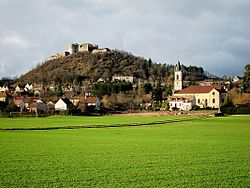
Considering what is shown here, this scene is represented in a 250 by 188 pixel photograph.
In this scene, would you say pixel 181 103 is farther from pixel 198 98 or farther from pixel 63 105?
pixel 63 105

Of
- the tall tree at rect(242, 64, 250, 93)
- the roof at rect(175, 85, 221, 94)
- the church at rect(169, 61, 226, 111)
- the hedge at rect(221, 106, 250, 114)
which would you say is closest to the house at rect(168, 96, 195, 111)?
the church at rect(169, 61, 226, 111)

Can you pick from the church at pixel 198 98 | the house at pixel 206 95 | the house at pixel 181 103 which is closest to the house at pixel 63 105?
the house at pixel 181 103

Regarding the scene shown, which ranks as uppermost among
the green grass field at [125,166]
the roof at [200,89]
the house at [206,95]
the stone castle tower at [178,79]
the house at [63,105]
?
the stone castle tower at [178,79]

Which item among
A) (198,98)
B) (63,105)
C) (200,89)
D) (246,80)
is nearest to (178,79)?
(200,89)

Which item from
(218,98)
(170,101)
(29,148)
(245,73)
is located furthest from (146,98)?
(29,148)

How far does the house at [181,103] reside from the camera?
346ft

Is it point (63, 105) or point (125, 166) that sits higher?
point (63, 105)

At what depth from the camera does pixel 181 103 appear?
350 feet

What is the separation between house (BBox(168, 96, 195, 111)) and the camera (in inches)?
4154

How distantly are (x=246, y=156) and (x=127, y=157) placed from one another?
621 cm

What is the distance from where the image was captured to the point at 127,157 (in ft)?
63.7

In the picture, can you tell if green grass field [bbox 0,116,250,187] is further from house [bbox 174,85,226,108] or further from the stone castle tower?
the stone castle tower

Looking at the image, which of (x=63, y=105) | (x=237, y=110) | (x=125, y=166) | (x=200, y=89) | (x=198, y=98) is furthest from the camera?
(x=200, y=89)

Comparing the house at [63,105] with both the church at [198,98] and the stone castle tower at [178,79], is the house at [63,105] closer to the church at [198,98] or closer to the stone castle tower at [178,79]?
the church at [198,98]
